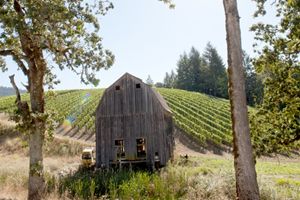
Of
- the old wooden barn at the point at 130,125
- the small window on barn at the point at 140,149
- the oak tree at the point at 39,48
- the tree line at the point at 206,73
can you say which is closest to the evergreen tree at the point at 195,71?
the tree line at the point at 206,73

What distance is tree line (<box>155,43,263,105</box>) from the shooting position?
86088 mm

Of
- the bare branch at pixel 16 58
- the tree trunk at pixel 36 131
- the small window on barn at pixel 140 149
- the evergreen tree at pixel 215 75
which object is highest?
the evergreen tree at pixel 215 75

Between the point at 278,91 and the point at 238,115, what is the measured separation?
5892mm

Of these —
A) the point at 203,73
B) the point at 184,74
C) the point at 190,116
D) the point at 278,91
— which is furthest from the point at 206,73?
the point at 278,91

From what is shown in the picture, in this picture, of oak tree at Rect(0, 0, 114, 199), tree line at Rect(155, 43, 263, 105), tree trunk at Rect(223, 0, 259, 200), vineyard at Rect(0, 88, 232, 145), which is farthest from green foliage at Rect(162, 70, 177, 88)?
tree trunk at Rect(223, 0, 259, 200)

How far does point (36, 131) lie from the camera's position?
13.4m

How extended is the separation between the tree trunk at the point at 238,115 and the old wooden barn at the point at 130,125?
1880 centimetres

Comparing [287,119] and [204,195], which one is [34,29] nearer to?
[204,195]

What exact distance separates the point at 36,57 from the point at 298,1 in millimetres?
10277

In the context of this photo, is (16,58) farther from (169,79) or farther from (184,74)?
(169,79)

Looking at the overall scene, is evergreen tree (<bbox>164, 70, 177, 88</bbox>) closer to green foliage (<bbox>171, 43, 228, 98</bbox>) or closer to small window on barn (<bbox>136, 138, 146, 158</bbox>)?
green foliage (<bbox>171, 43, 228, 98</bbox>)

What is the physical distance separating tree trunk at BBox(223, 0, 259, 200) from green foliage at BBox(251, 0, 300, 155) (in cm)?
474

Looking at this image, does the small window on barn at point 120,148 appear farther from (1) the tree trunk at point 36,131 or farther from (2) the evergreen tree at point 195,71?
(2) the evergreen tree at point 195,71

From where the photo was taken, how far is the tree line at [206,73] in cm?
8609
